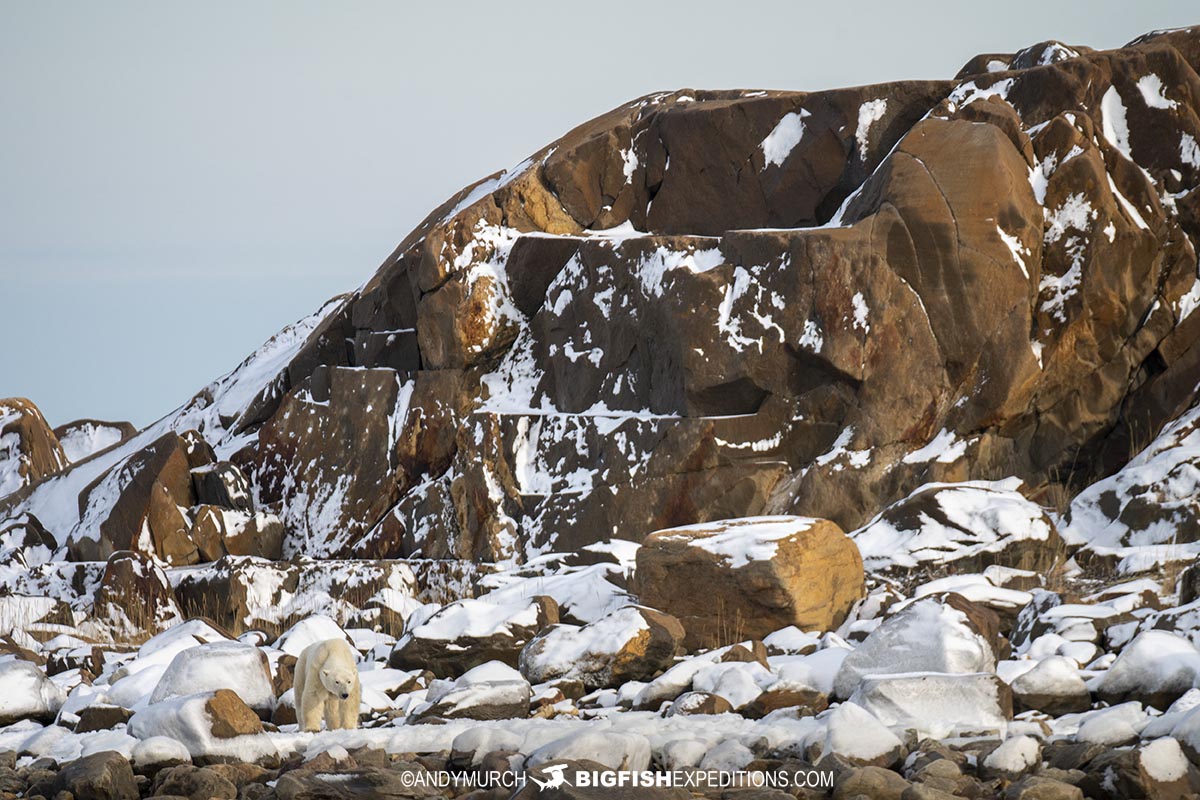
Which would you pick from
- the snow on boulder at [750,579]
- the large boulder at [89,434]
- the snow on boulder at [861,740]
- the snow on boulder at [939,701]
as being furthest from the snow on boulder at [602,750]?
the large boulder at [89,434]

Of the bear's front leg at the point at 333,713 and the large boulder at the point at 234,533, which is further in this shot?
the large boulder at the point at 234,533

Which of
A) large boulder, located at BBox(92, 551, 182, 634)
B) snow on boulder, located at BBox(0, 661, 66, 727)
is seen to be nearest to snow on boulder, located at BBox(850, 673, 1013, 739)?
snow on boulder, located at BBox(0, 661, 66, 727)

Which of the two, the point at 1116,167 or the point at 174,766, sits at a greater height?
the point at 1116,167

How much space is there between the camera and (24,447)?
30.5 metres

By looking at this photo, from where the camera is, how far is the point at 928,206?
16609 millimetres

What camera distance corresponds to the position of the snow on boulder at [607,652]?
9.43m

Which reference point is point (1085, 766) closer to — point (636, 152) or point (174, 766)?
point (174, 766)

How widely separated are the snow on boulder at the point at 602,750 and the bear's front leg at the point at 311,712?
1.85m

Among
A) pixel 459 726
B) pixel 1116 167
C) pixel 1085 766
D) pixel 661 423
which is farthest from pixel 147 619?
pixel 1116 167

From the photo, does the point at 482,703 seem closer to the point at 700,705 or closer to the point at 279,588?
the point at 700,705

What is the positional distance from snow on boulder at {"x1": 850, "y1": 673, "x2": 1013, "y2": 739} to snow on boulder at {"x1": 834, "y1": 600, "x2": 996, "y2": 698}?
1.54 ft

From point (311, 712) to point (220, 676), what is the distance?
105 cm

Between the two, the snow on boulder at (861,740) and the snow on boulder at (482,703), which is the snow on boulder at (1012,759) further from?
the snow on boulder at (482,703)

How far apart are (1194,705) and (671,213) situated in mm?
14311
